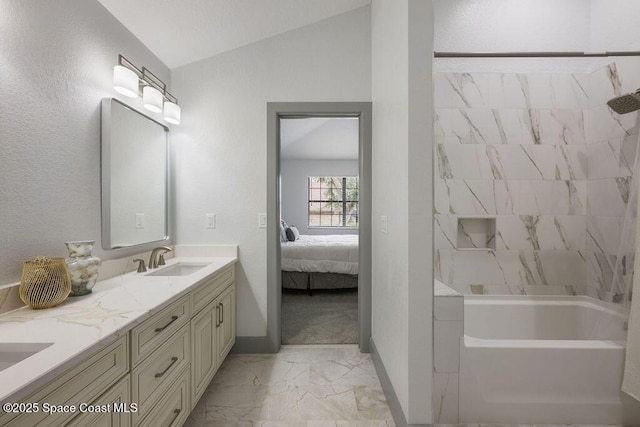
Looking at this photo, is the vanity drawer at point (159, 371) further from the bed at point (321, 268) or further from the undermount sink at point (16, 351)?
the bed at point (321, 268)

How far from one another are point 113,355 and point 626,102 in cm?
286

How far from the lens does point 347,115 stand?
2.43 meters

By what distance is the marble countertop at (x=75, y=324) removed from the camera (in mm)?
683

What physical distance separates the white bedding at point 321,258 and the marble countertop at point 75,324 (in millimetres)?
2502

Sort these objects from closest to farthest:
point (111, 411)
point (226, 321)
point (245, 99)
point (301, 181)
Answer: point (111, 411) < point (226, 321) < point (245, 99) < point (301, 181)

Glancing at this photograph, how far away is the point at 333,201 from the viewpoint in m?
7.07

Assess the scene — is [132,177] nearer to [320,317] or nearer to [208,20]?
[208,20]

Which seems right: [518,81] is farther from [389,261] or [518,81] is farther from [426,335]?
[426,335]

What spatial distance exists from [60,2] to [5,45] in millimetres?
432

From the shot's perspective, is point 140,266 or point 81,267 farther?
point 140,266

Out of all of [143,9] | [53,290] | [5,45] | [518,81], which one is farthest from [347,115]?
[53,290]

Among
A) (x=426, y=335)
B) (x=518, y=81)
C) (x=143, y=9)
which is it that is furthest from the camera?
(x=518, y=81)

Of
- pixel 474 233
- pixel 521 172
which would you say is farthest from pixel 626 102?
pixel 474 233

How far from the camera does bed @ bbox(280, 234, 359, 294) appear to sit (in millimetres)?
4008
